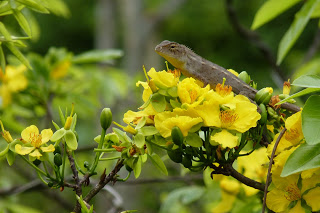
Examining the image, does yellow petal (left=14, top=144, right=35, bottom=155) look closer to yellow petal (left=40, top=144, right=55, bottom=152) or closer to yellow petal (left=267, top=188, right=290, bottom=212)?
yellow petal (left=40, top=144, right=55, bottom=152)

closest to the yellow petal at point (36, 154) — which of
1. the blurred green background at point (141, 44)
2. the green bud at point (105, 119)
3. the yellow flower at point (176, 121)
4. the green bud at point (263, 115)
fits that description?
the green bud at point (105, 119)

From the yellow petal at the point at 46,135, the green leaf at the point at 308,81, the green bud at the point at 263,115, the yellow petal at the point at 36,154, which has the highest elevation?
the green leaf at the point at 308,81

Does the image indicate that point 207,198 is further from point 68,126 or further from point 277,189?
point 68,126

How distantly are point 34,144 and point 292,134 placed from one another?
0.71 meters

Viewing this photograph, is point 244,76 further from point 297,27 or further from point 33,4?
point 33,4

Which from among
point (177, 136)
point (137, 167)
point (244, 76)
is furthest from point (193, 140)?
point (244, 76)

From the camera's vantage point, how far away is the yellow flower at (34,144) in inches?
50.7

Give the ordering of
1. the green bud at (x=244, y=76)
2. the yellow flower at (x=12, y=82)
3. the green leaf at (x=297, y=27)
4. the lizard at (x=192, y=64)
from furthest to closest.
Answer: the yellow flower at (x=12, y=82) < the lizard at (x=192, y=64) < the green leaf at (x=297, y=27) < the green bud at (x=244, y=76)

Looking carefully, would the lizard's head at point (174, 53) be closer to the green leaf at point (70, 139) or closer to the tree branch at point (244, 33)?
the tree branch at point (244, 33)

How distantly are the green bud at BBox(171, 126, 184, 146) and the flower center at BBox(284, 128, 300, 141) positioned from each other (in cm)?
33

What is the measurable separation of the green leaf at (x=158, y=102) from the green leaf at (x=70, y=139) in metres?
0.23

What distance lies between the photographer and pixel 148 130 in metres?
1.29

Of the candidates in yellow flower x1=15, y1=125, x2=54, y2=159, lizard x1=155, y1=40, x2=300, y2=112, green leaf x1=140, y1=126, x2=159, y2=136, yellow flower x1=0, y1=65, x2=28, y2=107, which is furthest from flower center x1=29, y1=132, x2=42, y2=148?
yellow flower x1=0, y1=65, x2=28, y2=107

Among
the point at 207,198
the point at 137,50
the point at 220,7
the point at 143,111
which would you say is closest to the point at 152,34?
the point at 137,50
